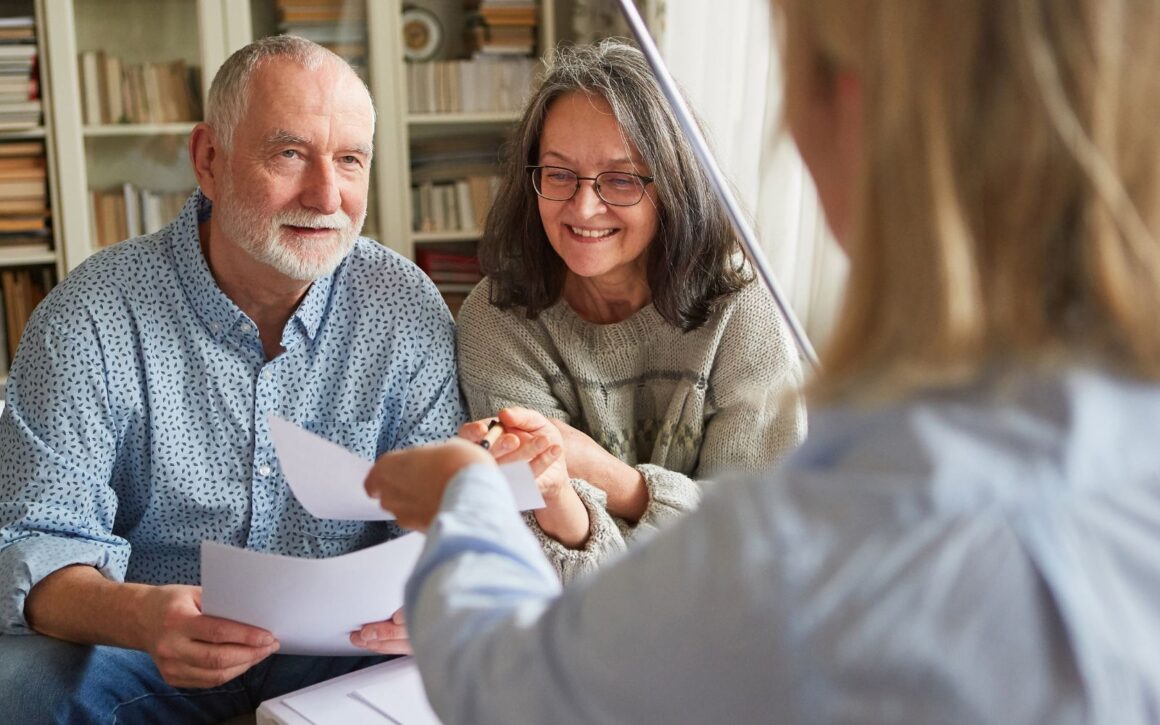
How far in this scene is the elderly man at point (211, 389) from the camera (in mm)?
1487

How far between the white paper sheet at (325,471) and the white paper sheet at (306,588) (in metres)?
0.06

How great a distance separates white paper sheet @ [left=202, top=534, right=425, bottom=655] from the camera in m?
1.17

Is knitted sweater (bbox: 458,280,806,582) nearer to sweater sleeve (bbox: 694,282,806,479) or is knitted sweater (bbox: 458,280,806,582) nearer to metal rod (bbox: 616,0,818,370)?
sweater sleeve (bbox: 694,282,806,479)

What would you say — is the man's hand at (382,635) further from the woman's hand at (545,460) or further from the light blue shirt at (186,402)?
the light blue shirt at (186,402)

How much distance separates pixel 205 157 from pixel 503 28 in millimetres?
2163

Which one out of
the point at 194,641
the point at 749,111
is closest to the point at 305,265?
the point at 194,641

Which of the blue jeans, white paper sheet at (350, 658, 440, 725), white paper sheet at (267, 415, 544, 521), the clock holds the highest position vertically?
the clock

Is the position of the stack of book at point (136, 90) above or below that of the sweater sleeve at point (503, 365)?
above

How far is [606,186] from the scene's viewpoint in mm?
1775

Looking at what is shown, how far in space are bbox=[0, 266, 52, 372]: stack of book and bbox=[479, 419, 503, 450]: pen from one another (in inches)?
99.1

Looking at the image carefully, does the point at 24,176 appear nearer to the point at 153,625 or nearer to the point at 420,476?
the point at 153,625

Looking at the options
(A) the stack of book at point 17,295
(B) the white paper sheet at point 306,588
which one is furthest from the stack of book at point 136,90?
(B) the white paper sheet at point 306,588

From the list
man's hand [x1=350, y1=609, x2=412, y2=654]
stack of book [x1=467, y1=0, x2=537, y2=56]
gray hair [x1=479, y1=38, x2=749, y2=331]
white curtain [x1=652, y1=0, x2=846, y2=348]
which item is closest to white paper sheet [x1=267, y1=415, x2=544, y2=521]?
man's hand [x1=350, y1=609, x2=412, y2=654]

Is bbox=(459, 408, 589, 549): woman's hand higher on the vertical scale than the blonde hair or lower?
lower
